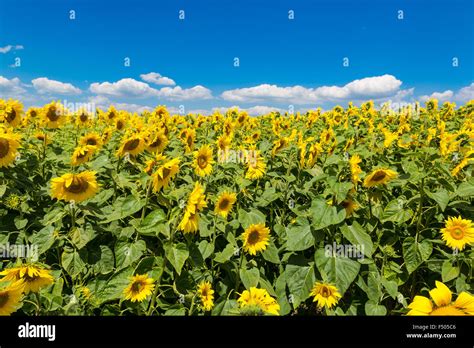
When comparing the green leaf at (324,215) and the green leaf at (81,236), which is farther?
the green leaf at (81,236)

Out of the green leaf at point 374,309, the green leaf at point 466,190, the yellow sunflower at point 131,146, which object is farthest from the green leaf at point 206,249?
the green leaf at point 466,190

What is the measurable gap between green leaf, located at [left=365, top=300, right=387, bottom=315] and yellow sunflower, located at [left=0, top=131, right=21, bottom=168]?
12.7 feet

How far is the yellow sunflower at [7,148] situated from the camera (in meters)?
3.60

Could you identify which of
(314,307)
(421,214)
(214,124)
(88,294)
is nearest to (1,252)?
(88,294)

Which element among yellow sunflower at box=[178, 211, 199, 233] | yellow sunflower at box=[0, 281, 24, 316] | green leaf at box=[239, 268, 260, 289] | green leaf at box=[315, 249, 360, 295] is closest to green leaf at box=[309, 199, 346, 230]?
green leaf at box=[315, 249, 360, 295]

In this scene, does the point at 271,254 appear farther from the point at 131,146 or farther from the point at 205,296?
the point at 131,146

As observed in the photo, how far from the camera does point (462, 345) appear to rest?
2.38 metres

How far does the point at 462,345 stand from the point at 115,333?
234cm

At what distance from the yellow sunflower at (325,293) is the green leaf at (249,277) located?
527 mm

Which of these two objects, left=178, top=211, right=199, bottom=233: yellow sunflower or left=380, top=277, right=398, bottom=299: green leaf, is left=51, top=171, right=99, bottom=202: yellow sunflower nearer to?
left=178, top=211, right=199, bottom=233: yellow sunflower

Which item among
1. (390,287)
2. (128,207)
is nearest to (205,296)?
(128,207)

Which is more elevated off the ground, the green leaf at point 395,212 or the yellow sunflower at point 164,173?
the yellow sunflower at point 164,173

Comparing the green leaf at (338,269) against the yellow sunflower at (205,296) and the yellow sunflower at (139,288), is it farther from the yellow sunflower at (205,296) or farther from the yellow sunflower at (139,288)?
the yellow sunflower at (139,288)

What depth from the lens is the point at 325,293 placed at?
10.3 ft
